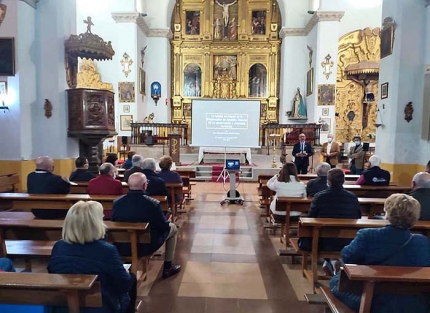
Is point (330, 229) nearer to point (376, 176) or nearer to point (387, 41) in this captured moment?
point (376, 176)

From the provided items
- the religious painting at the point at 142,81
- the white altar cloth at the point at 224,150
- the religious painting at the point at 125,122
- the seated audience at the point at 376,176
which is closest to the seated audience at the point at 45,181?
the seated audience at the point at 376,176

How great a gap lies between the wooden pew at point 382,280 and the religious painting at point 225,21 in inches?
681

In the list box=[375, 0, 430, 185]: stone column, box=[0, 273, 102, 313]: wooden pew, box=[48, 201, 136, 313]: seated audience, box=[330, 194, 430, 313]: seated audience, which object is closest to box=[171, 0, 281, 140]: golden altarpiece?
box=[375, 0, 430, 185]: stone column

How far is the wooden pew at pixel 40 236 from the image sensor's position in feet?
10.0

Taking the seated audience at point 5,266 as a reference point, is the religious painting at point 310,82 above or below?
above

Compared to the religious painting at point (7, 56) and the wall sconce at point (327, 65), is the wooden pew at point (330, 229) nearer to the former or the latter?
the religious painting at point (7, 56)

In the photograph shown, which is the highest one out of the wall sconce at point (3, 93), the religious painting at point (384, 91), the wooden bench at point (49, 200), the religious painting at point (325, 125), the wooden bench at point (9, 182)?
the religious painting at point (384, 91)

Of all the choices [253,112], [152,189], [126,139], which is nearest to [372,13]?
[253,112]

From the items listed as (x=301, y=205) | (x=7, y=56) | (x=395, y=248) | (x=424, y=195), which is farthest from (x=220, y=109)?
(x=395, y=248)

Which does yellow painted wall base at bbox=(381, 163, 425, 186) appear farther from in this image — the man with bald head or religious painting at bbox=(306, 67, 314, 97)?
religious painting at bbox=(306, 67, 314, 97)

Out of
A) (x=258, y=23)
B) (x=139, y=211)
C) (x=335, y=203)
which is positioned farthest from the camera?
(x=258, y=23)

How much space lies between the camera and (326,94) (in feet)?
48.0

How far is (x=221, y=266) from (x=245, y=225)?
1922 mm

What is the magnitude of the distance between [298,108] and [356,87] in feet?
8.81
